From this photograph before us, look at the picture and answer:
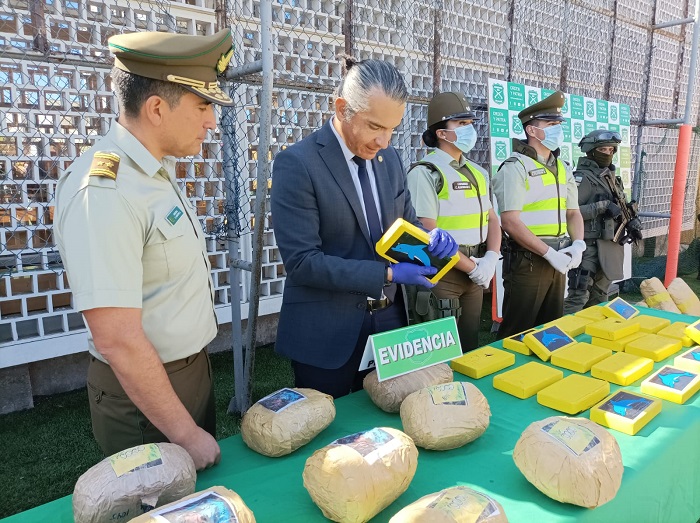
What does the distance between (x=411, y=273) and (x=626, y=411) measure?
63 cm

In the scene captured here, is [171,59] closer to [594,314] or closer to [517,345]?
[517,345]

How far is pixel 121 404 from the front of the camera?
118 cm

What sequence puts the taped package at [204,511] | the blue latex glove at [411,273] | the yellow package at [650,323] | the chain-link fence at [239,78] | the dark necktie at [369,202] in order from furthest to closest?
the chain-link fence at [239,78] → the yellow package at [650,323] → the dark necktie at [369,202] → the blue latex glove at [411,273] → the taped package at [204,511]

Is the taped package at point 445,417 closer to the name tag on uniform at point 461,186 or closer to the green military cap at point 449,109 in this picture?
the name tag on uniform at point 461,186

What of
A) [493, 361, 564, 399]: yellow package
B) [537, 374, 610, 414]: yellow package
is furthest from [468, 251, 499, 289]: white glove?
[537, 374, 610, 414]: yellow package

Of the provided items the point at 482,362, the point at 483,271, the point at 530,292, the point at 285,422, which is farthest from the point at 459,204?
the point at 285,422

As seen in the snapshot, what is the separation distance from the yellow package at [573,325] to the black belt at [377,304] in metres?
0.69

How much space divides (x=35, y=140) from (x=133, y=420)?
2.31 m

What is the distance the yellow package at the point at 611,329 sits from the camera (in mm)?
1701

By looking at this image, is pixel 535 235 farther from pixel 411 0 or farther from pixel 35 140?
pixel 35 140

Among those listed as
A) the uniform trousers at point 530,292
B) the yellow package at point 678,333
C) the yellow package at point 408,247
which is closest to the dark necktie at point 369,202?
the yellow package at point 408,247

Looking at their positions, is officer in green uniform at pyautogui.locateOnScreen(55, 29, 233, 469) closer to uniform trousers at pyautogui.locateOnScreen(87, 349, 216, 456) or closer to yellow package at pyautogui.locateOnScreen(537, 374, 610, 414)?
uniform trousers at pyautogui.locateOnScreen(87, 349, 216, 456)

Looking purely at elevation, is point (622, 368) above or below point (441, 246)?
below

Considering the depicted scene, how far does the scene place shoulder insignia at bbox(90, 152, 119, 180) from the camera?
984 millimetres
